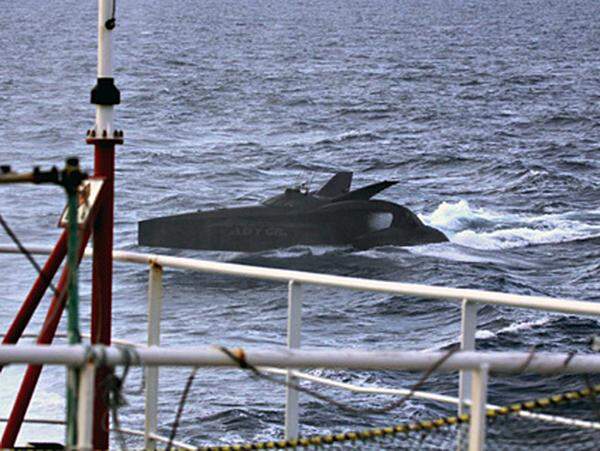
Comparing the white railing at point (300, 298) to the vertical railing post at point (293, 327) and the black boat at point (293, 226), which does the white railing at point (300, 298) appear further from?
the black boat at point (293, 226)

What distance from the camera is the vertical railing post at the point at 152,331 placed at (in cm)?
579

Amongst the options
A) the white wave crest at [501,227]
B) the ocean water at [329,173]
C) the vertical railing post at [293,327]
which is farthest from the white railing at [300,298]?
the white wave crest at [501,227]

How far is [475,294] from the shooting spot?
4.91 m

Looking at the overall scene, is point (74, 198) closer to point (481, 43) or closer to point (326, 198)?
point (326, 198)

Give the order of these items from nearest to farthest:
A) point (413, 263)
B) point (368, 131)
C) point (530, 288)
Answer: point (530, 288), point (413, 263), point (368, 131)

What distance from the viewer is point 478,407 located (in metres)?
3.75

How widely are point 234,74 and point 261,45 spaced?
3276cm

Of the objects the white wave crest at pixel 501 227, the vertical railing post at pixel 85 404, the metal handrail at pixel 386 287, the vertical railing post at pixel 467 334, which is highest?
the white wave crest at pixel 501 227

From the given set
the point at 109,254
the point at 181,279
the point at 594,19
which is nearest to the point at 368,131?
the point at 181,279

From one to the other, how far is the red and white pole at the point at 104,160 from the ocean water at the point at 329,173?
0.87 m

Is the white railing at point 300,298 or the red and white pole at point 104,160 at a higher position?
the red and white pole at point 104,160

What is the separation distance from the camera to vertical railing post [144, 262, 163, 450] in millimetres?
5785

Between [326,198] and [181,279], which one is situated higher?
[326,198]

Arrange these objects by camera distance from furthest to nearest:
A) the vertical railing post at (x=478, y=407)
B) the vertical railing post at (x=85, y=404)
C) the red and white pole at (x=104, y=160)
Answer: the red and white pole at (x=104, y=160)
the vertical railing post at (x=478, y=407)
the vertical railing post at (x=85, y=404)
